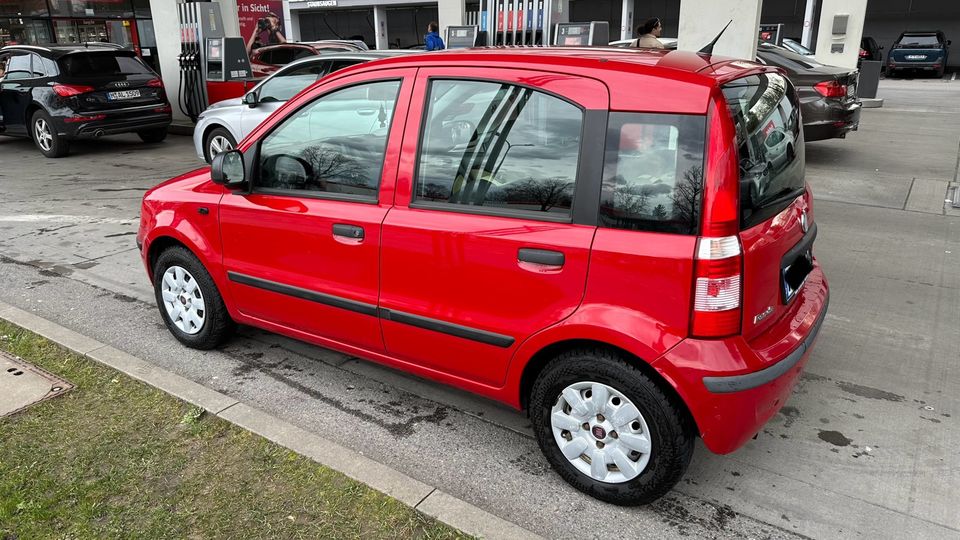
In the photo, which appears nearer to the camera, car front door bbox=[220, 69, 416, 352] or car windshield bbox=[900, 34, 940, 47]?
car front door bbox=[220, 69, 416, 352]

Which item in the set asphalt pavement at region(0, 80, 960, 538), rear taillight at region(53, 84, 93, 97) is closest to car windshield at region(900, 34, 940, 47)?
asphalt pavement at region(0, 80, 960, 538)

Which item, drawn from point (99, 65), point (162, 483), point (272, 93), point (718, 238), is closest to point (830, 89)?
point (272, 93)

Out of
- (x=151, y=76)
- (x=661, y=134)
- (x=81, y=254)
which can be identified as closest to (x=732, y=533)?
(x=661, y=134)

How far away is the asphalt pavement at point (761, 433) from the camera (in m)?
2.78

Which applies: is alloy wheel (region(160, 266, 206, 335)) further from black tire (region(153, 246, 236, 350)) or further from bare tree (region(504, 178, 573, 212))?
bare tree (region(504, 178, 573, 212))

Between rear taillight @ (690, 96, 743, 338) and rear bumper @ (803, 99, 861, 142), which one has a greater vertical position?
rear taillight @ (690, 96, 743, 338)

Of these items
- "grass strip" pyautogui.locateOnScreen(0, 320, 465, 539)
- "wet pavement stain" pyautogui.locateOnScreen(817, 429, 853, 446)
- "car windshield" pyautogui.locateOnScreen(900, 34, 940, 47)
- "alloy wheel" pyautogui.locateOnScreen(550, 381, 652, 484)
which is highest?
"car windshield" pyautogui.locateOnScreen(900, 34, 940, 47)

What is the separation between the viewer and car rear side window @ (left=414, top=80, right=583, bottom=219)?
107 inches

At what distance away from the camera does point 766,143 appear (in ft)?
8.96

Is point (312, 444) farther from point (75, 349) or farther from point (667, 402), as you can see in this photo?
point (75, 349)

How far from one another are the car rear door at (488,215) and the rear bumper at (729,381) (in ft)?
1.58

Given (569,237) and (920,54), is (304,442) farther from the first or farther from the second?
(920,54)

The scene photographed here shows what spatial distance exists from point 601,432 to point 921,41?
2933cm

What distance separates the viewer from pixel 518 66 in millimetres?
2875
